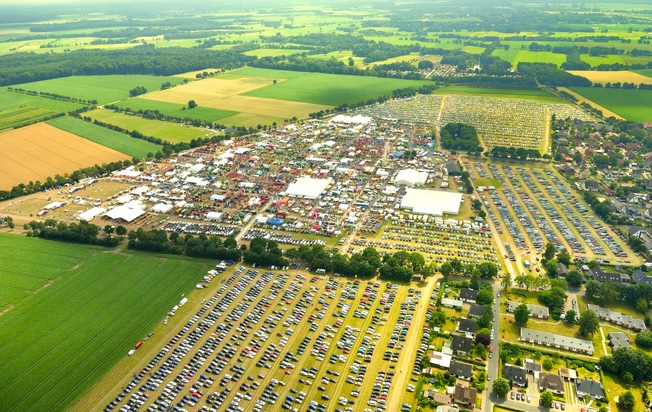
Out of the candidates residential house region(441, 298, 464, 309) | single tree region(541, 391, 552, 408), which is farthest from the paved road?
single tree region(541, 391, 552, 408)

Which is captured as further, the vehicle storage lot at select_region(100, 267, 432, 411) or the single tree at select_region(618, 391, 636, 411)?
the vehicle storage lot at select_region(100, 267, 432, 411)

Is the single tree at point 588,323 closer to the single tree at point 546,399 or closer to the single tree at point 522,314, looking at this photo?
the single tree at point 522,314

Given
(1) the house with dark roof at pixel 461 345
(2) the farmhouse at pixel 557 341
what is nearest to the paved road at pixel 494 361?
(1) the house with dark roof at pixel 461 345

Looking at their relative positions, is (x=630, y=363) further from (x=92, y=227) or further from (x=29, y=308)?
(x=92, y=227)

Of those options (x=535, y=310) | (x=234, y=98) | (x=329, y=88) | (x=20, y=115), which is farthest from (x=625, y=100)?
(x=20, y=115)

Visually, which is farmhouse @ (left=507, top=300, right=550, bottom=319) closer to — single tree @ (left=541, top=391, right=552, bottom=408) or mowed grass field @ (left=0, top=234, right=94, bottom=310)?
single tree @ (left=541, top=391, right=552, bottom=408)
